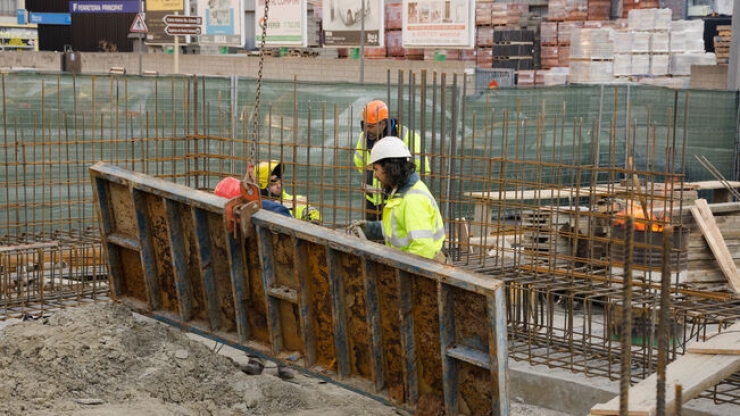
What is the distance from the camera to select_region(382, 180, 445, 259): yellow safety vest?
7328 mm

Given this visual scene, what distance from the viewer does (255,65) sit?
27250mm

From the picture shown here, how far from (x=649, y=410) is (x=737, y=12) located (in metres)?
14.9

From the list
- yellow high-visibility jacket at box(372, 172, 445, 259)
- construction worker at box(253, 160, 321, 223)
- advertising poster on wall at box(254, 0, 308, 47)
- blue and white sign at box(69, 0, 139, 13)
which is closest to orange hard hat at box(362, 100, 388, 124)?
construction worker at box(253, 160, 321, 223)

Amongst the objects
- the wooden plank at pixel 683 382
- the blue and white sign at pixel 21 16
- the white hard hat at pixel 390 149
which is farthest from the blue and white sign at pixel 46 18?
the wooden plank at pixel 683 382

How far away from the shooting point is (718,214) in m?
12.1

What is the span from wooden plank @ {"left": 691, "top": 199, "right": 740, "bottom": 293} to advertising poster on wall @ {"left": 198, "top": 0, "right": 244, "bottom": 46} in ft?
51.5

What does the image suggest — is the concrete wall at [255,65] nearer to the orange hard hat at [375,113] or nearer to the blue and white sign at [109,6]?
the orange hard hat at [375,113]

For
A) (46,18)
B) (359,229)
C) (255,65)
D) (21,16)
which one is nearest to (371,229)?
(359,229)

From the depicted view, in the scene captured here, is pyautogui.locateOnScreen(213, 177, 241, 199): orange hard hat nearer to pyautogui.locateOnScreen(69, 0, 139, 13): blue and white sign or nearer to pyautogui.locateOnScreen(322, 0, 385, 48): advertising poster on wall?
pyautogui.locateOnScreen(322, 0, 385, 48): advertising poster on wall

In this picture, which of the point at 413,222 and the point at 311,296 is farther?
the point at 413,222

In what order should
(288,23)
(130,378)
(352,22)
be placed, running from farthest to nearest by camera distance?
1. (288,23)
2. (352,22)
3. (130,378)

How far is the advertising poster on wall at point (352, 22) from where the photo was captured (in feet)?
73.4

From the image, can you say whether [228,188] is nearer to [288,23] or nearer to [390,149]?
[390,149]

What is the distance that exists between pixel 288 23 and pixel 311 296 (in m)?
17.9
